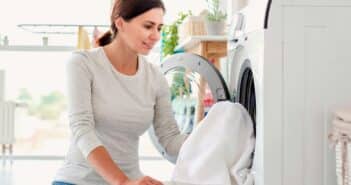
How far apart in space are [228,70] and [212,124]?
0.49m

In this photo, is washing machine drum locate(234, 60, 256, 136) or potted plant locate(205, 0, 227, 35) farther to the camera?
potted plant locate(205, 0, 227, 35)

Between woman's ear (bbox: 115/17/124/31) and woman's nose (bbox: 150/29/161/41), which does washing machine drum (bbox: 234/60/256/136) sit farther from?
woman's ear (bbox: 115/17/124/31)

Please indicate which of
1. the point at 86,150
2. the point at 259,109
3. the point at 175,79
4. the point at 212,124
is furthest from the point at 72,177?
the point at 175,79

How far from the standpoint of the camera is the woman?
1.48 meters

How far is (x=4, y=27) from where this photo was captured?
5.04 meters

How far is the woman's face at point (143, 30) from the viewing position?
153 cm

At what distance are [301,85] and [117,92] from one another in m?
0.56

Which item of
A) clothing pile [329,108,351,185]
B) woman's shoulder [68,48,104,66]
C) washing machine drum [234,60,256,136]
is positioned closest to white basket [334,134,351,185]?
clothing pile [329,108,351,185]

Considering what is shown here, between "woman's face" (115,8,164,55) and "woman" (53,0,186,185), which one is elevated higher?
"woman's face" (115,8,164,55)

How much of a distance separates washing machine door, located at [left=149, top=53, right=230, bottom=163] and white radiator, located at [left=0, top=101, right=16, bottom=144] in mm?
3015

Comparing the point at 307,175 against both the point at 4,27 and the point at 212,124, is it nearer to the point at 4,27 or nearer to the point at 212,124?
the point at 212,124

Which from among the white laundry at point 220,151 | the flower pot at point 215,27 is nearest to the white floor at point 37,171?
the flower pot at point 215,27

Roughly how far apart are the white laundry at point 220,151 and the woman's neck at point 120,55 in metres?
0.31

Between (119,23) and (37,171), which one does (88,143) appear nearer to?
(119,23)
